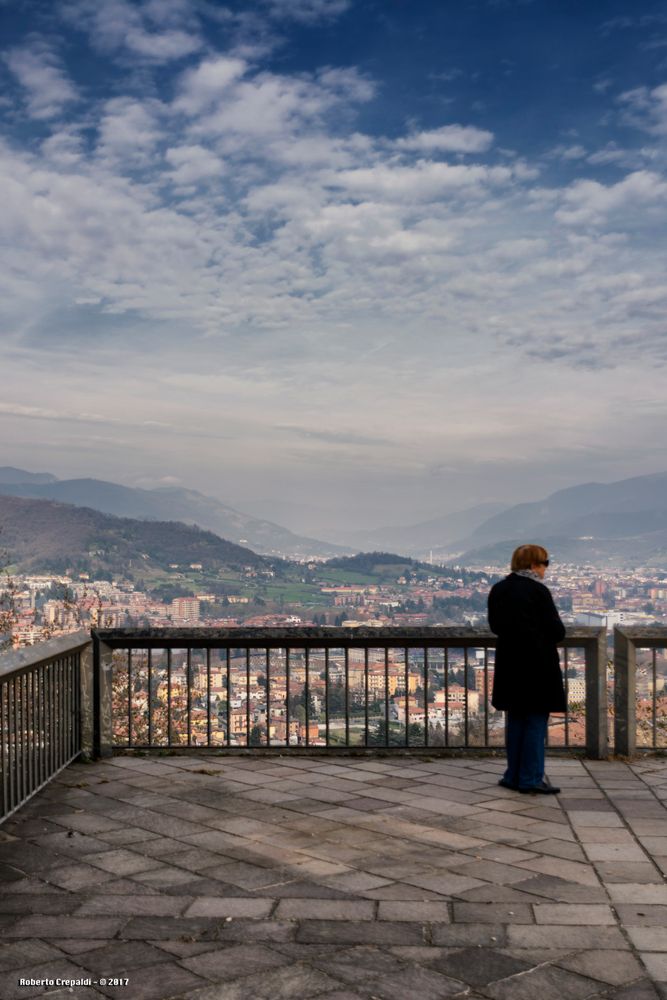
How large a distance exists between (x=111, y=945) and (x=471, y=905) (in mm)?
1594

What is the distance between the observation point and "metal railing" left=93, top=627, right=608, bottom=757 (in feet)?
26.4

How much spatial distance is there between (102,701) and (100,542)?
38157 millimetres

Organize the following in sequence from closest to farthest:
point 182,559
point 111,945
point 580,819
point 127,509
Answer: point 111,945, point 580,819, point 182,559, point 127,509

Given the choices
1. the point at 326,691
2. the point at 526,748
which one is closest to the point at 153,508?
the point at 326,691

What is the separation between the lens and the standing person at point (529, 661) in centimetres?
682

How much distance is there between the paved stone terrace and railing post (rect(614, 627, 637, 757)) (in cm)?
69

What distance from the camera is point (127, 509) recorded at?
158 m

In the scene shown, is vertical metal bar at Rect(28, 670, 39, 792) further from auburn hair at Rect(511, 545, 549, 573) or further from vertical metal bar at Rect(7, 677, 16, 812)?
auburn hair at Rect(511, 545, 549, 573)

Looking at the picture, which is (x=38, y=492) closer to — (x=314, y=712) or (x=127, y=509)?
(x=127, y=509)

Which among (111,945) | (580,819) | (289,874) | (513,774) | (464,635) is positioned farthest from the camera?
(464,635)

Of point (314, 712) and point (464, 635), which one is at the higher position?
point (464, 635)

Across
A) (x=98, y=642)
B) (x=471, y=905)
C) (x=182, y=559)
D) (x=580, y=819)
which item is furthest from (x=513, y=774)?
(x=182, y=559)

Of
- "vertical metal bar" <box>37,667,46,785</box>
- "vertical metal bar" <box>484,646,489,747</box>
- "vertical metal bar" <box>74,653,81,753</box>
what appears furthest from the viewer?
"vertical metal bar" <box>484,646,489,747</box>

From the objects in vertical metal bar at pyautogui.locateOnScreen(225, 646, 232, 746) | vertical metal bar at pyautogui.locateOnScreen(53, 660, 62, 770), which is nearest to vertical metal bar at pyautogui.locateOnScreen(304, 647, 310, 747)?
vertical metal bar at pyautogui.locateOnScreen(225, 646, 232, 746)
